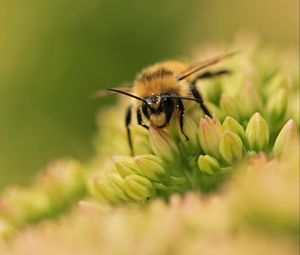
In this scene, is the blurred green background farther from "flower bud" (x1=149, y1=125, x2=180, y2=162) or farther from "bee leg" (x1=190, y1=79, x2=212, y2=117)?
"flower bud" (x1=149, y1=125, x2=180, y2=162)

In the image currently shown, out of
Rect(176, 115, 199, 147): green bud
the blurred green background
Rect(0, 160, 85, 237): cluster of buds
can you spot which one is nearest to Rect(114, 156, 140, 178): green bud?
Rect(176, 115, 199, 147): green bud

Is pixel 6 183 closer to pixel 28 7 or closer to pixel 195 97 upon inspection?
pixel 28 7

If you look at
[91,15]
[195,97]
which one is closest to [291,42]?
[91,15]

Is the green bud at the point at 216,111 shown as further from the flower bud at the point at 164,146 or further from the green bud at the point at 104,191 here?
the green bud at the point at 104,191

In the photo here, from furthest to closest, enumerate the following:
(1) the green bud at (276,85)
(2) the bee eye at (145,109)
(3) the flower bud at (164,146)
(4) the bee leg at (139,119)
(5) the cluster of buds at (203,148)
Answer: (1) the green bud at (276,85) → (4) the bee leg at (139,119) → (2) the bee eye at (145,109) → (3) the flower bud at (164,146) → (5) the cluster of buds at (203,148)

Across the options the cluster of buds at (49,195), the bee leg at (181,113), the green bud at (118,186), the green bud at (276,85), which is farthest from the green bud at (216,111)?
the cluster of buds at (49,195)

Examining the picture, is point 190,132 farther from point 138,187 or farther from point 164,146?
point 138,187

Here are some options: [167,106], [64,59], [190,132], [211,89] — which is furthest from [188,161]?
[64,59]
